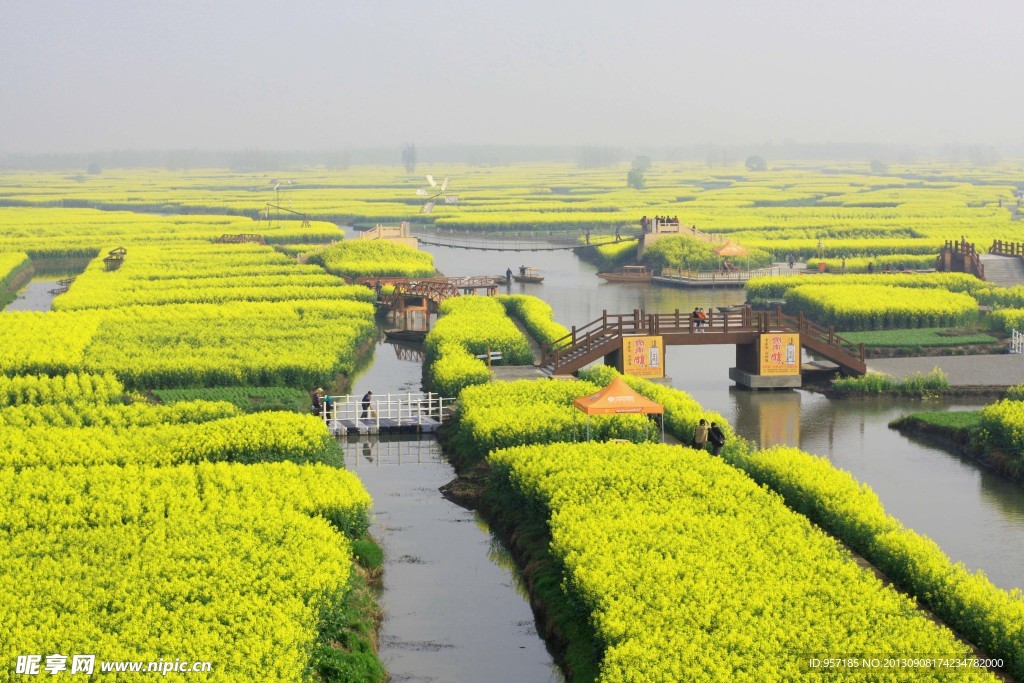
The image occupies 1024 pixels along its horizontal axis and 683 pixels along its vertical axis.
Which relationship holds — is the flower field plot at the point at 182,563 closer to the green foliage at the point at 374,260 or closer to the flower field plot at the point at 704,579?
the flower field plot at the point at 704,579

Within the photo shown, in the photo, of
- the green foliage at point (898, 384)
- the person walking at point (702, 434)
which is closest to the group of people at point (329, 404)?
the person walking at point (702, 434)

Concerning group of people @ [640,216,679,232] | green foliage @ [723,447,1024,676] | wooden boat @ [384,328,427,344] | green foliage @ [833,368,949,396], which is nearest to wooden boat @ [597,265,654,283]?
group of people @ [640,216,679,232]

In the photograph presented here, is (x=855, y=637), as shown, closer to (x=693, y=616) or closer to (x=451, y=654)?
(x=693, y=616)

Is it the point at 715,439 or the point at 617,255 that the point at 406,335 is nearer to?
the point at 715,439

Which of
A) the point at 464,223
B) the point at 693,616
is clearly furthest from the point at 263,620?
the point at 464,223

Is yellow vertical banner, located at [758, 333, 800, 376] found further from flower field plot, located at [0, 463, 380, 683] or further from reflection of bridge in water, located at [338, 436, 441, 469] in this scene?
flower field plot, located at [0, 463, 380, 683]

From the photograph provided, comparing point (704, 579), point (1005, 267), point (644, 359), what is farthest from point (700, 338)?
point (1005, 267)
